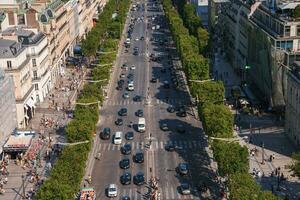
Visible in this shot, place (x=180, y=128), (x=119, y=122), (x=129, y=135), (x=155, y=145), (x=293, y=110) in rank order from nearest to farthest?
(x=293, y=110), (x=155, y=145), (x=129, y=135), (x=180, y=128), (x=119, y=122)

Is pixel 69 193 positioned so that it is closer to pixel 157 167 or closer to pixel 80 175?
pixel 80 175

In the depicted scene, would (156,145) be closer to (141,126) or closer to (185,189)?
(141,126)

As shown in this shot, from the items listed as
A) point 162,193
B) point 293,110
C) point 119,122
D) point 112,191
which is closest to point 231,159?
point 162,193

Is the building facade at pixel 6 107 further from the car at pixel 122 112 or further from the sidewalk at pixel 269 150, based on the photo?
the sidewalk at pixel 269 150

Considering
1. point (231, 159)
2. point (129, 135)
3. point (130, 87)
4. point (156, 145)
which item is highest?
point (231, 159)

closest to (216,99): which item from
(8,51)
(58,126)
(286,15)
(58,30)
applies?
(286,15)

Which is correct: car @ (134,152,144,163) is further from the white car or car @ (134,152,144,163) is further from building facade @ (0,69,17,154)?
the white car
